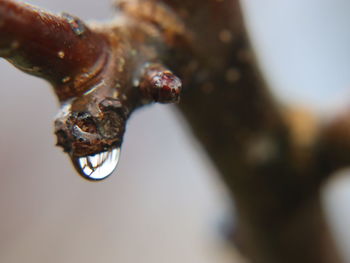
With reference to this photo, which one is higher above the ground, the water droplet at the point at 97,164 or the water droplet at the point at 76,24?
the water droplet at the point at 76,24

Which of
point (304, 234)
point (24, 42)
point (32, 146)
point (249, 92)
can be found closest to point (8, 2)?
point (24, 42)

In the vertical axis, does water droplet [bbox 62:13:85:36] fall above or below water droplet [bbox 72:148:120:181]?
above

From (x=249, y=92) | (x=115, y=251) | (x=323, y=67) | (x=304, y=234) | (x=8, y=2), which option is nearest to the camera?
(x=8, y=2)

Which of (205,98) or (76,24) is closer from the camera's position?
(76,24)

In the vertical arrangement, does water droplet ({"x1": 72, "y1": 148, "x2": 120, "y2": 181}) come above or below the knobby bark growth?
below

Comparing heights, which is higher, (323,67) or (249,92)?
(323,67)

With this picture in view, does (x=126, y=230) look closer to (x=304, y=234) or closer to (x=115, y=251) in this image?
(x=115, y=251)

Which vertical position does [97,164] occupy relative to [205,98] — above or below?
below
